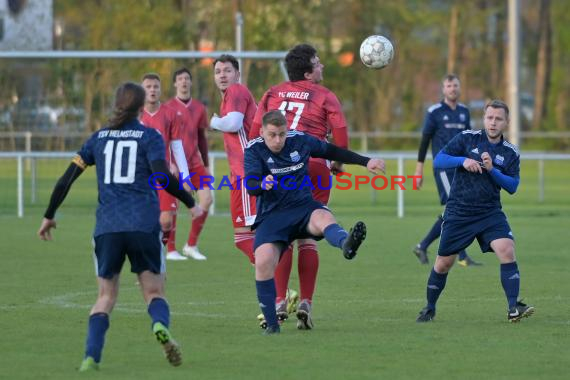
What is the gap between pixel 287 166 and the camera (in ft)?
30.7

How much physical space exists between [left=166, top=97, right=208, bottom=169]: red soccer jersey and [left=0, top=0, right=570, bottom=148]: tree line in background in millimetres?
21892

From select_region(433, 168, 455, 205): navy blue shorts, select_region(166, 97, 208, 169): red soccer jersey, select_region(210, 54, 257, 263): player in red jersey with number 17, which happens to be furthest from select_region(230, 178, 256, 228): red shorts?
select_region(433, 168, 455, 205): navy blue shorts

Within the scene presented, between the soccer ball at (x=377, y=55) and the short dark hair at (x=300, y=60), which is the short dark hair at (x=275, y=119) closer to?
the short dark hair at (x=300, y=60)

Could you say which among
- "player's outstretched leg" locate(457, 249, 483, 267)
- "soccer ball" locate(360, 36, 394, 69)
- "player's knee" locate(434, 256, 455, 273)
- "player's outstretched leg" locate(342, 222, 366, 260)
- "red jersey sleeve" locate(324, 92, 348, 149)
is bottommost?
"player's outstretched leg" locate(457, 249, 483, 267)

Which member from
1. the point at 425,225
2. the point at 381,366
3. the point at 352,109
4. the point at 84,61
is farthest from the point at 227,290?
the point at 352,109

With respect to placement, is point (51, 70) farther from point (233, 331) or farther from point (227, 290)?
point (233, 331)

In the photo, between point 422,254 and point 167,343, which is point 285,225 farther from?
point 422,254

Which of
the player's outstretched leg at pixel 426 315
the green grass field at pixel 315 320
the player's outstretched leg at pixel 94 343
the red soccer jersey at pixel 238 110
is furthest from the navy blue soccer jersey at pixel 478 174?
the player's outstretched leg at pixel 94 343

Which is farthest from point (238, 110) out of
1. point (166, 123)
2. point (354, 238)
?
point (166, 123)

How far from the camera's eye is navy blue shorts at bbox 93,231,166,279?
7859mm

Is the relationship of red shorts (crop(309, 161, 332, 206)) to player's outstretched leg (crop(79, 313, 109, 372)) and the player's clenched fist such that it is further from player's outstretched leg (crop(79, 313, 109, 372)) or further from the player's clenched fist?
player's outstretched leg (crop(79, 313, 109, 372))

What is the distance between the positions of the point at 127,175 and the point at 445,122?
7887 millimetres

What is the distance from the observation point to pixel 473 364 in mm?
8031

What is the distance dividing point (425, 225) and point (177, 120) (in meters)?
7.07
